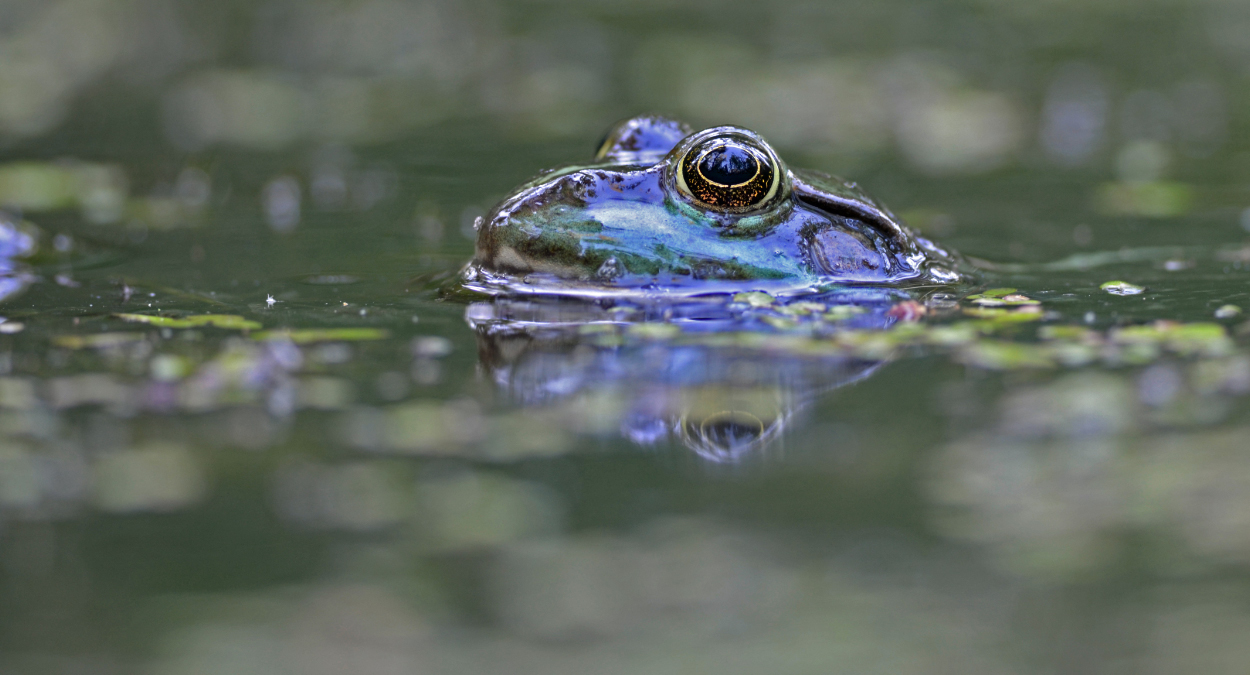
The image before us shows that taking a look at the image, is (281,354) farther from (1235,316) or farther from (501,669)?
(1235,316)

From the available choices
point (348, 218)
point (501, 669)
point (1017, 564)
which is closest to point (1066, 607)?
point (1017, 564)

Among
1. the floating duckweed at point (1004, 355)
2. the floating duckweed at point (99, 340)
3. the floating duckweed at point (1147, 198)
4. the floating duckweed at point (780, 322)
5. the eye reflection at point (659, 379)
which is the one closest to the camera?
the eye reflection at point (659, 379)

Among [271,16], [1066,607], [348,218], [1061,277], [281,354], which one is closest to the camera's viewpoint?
[1066,607]

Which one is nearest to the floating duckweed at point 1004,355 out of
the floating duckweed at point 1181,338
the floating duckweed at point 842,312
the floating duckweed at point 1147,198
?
the floating duckweed at point 1181,338

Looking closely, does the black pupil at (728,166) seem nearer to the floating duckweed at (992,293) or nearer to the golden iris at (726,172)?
the golden iris at (726,172)

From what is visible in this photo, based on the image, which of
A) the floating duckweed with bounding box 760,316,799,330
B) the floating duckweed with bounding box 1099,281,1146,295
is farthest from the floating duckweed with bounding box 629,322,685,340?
the floating duckweed with bounding box 1099,281,1146,295

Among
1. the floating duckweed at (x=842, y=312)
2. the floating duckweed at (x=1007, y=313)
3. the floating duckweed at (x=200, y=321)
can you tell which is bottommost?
the floating duckweed at (x=1007, y=313)
